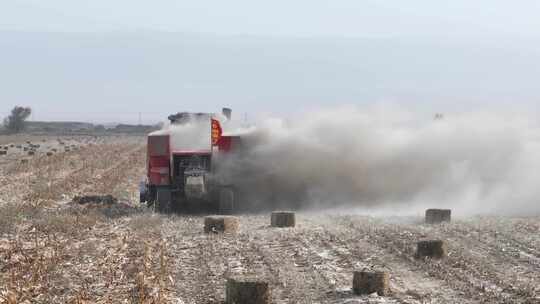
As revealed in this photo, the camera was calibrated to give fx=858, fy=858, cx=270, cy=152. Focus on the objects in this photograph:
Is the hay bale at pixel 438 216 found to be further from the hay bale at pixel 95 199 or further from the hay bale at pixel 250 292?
the hay bale at pixel 95 199

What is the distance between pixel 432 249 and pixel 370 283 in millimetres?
3667

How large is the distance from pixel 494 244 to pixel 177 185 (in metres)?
11.4

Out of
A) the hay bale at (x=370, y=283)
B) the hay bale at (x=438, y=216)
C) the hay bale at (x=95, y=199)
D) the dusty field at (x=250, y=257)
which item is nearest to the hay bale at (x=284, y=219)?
the dusty field at (x=250, y=257)

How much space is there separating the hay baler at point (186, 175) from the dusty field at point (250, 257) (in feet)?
3.51

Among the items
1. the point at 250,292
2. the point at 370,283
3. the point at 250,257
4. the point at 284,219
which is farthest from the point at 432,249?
the point at 284,219

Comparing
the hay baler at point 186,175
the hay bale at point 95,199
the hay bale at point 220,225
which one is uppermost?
the hay baler at point 186,175

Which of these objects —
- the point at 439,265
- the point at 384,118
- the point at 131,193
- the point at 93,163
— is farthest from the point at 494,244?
the point at 93,163

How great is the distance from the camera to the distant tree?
446 feet

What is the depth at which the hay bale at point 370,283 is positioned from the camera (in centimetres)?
1323

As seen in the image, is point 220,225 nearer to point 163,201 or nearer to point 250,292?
point 163,201

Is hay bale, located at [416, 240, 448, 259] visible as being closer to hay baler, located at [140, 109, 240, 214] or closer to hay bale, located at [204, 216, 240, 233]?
hay bale, located at [204, 216, 240, 233]

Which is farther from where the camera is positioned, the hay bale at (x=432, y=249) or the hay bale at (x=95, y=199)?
the hay bale at (x=95, y=199)

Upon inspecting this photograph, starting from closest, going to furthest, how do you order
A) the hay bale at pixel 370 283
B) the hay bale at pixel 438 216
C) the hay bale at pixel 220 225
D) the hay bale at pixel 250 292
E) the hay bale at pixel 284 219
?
the hay bale at pixel 250 292 → the hay bale at pixel 370 283 → the hay bale at pixel 220 225 → the hay bale at pixel 284 219 → the hay bale at pixel 438 216

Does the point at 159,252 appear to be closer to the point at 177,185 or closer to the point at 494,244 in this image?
the point at 494,244
